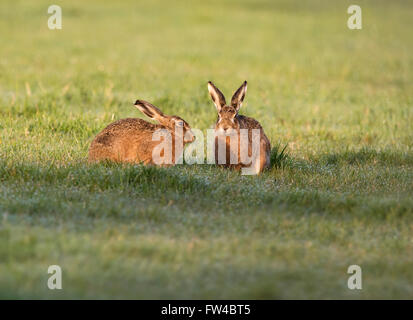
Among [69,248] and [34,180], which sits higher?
[34,180]

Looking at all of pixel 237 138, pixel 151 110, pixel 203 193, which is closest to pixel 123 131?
pixel 151 110

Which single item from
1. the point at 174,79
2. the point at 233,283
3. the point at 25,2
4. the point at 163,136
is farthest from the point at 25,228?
the point at 25,2

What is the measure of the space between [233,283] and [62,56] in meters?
15.6

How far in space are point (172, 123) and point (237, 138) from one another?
884 mm

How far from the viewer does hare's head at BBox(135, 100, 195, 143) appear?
8.55 meters

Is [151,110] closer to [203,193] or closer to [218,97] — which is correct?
[218,97]

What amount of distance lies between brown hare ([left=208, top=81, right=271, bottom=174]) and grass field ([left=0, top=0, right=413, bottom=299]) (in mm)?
256

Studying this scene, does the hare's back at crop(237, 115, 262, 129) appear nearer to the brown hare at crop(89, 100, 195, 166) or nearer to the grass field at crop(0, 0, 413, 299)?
the grass field at crop(0, 0, 413, 299)

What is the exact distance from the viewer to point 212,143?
8617 mm

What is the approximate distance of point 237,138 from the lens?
834 centimetres

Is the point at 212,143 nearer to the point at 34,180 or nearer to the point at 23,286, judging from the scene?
the point at 34,180

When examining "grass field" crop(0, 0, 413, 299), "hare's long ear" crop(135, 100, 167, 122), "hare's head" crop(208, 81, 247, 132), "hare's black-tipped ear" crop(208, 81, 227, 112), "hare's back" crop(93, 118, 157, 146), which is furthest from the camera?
"hare's long ear" crop(135, 100, 167, 122)

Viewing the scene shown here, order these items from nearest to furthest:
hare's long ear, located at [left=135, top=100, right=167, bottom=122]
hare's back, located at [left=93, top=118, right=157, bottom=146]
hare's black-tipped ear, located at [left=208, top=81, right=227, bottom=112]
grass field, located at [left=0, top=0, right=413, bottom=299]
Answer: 1. grass field, located at [left=0, top=0, right=413, bottom=299]
2. hare's back, located at [left=93, top=118, right=157, bottom=146]
3. hare's black-tipped ear, located at [left=208, top=81, right=227, bottom=112]
4. hare's long ear, located at [left=135, top=100, right=167, bottom=122]

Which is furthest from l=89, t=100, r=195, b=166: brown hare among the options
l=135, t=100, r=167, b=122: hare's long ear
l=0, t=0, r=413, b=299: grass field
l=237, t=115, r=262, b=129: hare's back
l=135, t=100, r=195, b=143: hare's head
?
l=237, t=115, r=262, b=129: hare's back
